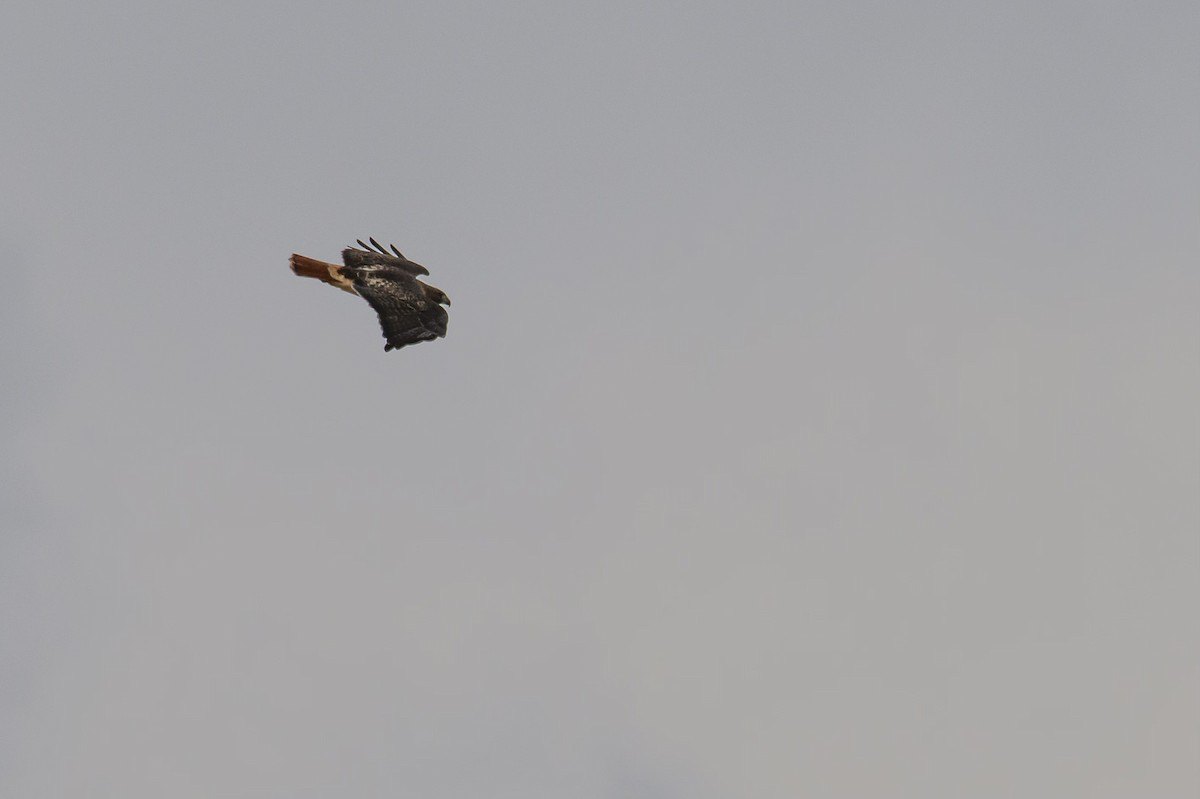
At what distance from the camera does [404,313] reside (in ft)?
342

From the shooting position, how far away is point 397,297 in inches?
4104

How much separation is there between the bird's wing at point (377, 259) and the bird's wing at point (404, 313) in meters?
1.32

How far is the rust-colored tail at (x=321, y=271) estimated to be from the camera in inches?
4158

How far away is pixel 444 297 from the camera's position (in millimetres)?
104875

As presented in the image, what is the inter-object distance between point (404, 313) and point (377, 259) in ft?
10.1

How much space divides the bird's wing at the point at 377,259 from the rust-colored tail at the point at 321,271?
2.28 ft

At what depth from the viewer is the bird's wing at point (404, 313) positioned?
104 metres

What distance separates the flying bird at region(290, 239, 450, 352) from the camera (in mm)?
104125

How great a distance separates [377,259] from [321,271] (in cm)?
252

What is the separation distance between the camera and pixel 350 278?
10531cm

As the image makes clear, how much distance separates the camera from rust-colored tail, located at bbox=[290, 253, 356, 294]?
347 ft

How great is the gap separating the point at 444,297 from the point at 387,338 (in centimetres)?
303

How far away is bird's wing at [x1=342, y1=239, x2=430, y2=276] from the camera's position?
105m

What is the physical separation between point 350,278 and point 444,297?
13.5 feet
